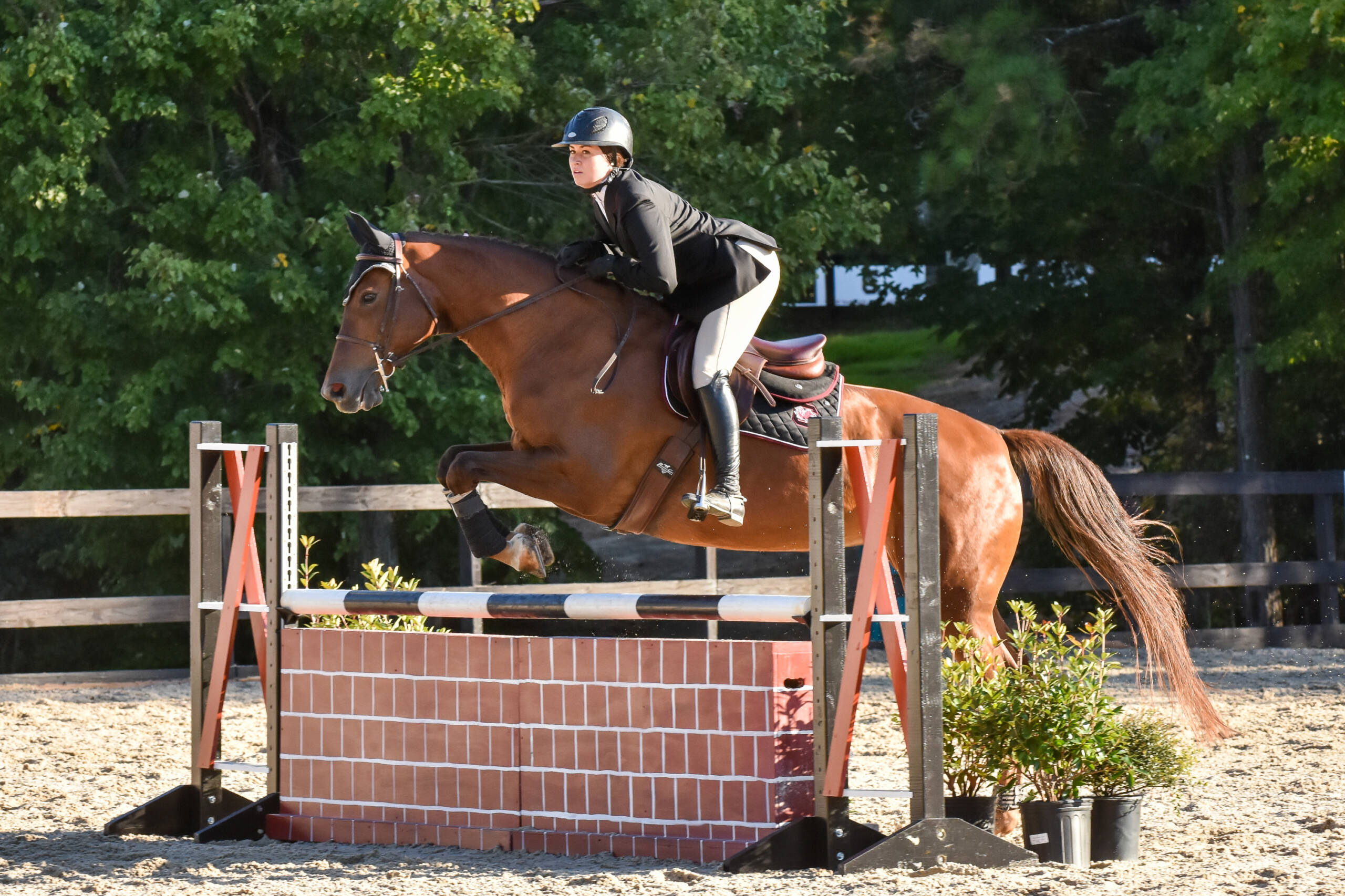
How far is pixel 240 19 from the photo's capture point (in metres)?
9.37

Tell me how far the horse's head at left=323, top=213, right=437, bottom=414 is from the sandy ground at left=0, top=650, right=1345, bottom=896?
58.3 inches

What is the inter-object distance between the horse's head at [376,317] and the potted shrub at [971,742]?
2035mm

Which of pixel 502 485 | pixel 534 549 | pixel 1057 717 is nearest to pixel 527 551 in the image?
pixel 534 549

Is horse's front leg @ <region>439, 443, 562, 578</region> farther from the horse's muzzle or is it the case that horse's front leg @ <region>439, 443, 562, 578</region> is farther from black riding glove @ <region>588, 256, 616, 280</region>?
black riding glove @ <region>588, 256, 616, 280</region>

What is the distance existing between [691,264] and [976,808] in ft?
6.35

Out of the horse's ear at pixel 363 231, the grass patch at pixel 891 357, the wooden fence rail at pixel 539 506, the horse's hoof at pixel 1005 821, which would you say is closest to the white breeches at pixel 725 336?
the horse's ear at pixel 363 231

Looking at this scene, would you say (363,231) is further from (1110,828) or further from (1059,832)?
(1110,828)

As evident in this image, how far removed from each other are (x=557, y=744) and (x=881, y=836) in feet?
3.19

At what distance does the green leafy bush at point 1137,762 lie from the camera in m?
4.02

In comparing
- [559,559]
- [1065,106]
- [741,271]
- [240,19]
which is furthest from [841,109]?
[741,271]

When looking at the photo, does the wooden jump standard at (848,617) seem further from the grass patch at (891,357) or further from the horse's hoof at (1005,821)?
the grass patch at (891,357)

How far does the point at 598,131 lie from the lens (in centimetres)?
459

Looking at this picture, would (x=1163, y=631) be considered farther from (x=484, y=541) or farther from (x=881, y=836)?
(x=484, y=541)

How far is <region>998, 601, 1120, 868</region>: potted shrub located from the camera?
12.9 ft
